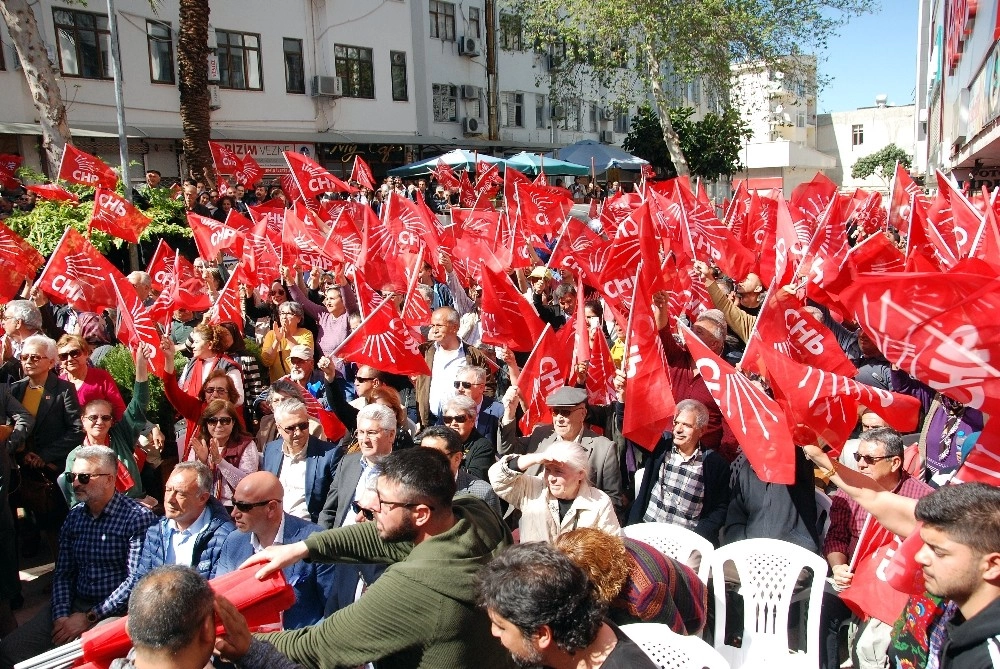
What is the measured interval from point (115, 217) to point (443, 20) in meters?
24.6

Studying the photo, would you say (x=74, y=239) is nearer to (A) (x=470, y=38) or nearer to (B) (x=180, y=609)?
(B) (x=180, y=609)

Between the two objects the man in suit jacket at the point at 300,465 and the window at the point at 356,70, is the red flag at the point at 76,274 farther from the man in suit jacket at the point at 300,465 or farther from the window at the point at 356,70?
the window at the point at 356,70

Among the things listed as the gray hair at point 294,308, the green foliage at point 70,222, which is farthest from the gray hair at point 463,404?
the green foliage at point 70,222

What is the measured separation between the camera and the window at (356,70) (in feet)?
93.2

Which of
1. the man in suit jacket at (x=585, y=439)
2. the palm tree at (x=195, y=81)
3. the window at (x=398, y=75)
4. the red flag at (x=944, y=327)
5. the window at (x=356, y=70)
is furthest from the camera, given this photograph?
the window at (x=398, y=75)

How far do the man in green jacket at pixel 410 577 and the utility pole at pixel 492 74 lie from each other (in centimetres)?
3237

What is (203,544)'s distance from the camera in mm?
4070

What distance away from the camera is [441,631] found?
2758mm

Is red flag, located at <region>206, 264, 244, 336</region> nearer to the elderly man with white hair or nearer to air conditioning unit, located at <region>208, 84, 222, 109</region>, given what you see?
the elderly man with white hair

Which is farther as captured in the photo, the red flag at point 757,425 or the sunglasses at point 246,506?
the red flag at point 757,425

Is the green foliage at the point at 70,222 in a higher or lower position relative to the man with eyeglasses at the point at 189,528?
higher

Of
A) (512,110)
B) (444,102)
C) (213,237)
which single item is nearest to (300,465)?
(213,237)

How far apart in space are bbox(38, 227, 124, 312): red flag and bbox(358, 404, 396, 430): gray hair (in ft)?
13.6

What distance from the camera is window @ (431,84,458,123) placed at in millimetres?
32250
